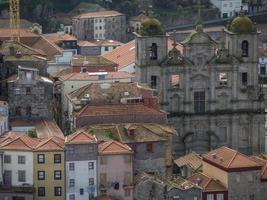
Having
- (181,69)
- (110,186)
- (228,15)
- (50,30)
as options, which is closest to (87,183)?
(110,186)

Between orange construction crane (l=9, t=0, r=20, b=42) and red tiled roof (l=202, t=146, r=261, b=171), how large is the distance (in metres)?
32.8

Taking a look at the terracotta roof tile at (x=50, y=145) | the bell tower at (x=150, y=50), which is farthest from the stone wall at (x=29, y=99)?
the terracotta roof tile at (x=50, y=145)

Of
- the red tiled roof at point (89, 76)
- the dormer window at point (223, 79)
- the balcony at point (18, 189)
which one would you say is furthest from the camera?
the dormer window at point (223, 79)

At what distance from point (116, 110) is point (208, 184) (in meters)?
9.35

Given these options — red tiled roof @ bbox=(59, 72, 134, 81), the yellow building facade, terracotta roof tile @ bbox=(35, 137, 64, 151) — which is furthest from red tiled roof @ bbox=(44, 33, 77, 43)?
the yellow building facade

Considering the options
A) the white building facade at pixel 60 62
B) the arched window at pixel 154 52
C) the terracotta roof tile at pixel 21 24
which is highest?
the terracotta roof tile at pixel 21 24

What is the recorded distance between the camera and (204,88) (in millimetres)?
85062

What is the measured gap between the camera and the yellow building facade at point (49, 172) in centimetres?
6725

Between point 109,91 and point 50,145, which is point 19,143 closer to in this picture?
point 50,145

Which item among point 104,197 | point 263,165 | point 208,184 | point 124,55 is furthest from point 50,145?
point 124,55

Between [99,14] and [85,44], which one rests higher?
[99,14]

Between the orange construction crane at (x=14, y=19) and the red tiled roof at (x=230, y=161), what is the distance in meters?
32.8

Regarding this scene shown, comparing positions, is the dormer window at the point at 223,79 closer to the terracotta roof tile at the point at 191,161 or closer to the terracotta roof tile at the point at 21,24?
the terracotta roof tile at the point at 191,161

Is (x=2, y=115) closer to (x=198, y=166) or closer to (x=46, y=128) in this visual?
(x=46, y=128)
